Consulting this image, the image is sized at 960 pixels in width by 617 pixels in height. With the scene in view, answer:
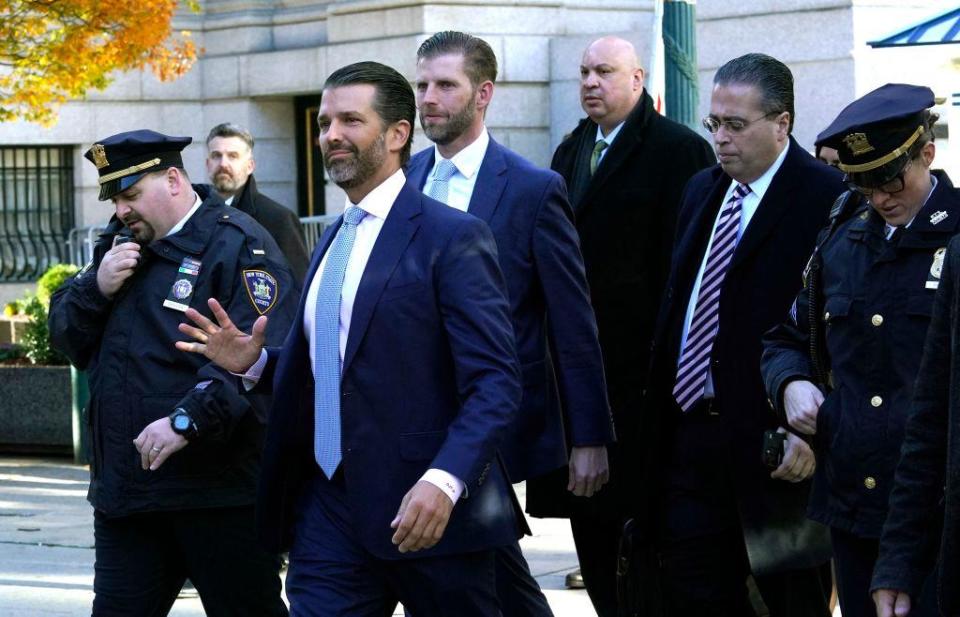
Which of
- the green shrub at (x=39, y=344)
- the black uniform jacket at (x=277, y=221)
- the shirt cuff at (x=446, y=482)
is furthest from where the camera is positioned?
the green shrub at (x=39, y=344)

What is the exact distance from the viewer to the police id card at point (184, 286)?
239 inches

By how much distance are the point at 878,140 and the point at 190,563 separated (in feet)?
8.68

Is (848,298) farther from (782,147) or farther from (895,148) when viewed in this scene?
(782,147)

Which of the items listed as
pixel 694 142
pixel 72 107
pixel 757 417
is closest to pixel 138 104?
pixel 72 107

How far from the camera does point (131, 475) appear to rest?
6.00 metres

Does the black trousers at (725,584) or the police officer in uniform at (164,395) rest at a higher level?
the police officer in uniform at (164,395)

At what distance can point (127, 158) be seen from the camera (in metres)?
→ 6.17

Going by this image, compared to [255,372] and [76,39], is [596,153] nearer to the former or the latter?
[255,372]

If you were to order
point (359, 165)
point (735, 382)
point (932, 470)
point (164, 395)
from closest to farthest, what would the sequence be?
point (932, 470) < point (359, 165) < point (735, 382) < point (164, 395)

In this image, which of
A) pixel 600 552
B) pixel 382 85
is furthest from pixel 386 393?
pixel 600 552

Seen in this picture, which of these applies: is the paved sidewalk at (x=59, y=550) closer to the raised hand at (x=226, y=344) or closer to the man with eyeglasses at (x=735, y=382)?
the man with eyeglasses at (x=735, y=382)

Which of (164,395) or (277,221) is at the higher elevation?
(277,221)

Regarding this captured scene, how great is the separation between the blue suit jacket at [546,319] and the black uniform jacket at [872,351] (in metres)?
1.09

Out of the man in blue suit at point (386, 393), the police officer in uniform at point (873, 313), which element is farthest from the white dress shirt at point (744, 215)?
the man in blue suit at point (386, 393)
